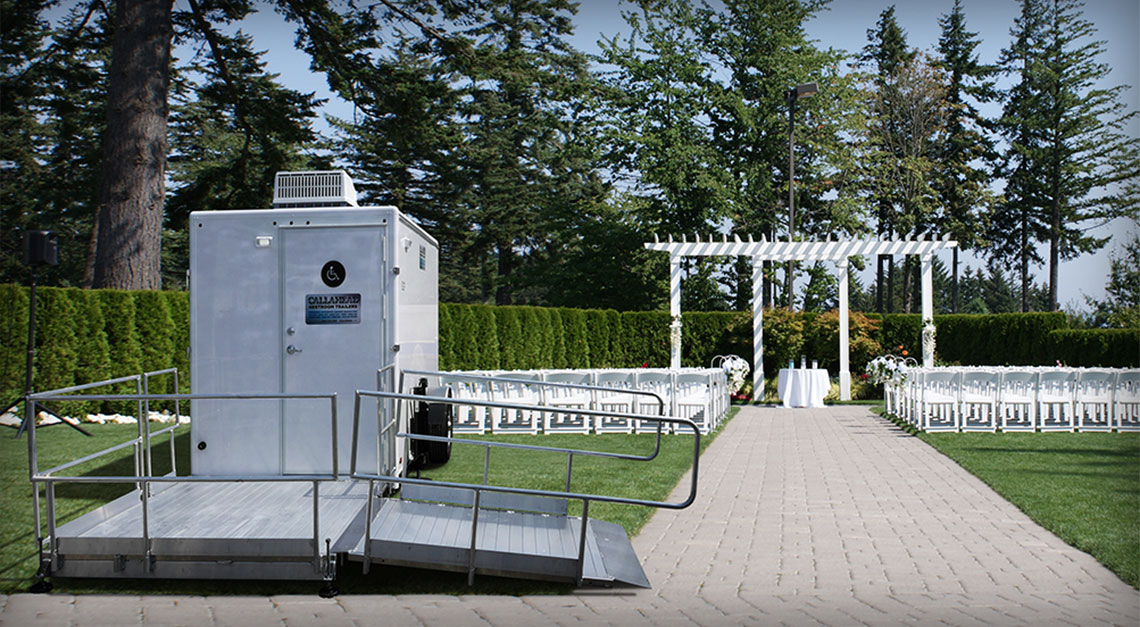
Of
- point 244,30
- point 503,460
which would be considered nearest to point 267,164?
point 244,30

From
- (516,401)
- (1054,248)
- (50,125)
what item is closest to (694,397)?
(516,401)

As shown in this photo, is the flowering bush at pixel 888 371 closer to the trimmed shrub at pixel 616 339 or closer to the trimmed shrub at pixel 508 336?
the trimmed shrub at pixel 508 336

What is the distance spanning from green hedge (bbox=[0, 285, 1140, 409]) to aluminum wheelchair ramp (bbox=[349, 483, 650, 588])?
30.4ft

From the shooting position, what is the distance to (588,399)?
46.0 ft

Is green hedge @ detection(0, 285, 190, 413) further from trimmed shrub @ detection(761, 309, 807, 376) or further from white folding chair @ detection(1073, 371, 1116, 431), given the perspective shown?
white folding chair @ detection(1073, 371, 1116, 431)

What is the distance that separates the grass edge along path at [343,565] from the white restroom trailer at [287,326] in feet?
4.91

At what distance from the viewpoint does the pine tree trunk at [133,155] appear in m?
15.4

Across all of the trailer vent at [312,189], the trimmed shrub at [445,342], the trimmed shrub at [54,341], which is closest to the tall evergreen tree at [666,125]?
the trimmed shrub at [445,342]

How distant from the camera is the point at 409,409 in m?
8.47

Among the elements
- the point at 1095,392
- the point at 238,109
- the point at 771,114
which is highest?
the point at 771,114

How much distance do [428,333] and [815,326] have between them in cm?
1604

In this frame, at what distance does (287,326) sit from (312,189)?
123cm

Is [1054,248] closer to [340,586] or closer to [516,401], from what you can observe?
[516,401]

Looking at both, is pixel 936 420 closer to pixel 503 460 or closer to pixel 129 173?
pixel 503 460
